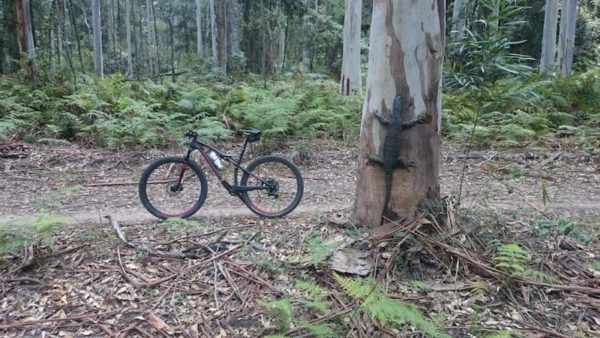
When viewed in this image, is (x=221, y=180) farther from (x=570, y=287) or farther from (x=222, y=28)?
(x=222, y=28)

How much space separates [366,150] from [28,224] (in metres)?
3.24

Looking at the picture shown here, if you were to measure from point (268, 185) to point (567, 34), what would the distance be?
19.6m

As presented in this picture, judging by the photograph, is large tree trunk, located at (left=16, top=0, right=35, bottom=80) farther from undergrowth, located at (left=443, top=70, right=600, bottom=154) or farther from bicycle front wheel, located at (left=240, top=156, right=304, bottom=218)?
undergrowth, located at (left=443, top=70, right=600, bottom=154)

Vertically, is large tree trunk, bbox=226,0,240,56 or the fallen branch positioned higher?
large tree trunk, bbox=226,0,240,56

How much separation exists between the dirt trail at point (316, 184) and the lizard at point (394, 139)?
107 centimetres

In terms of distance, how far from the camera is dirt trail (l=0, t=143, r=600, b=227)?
5727 mm

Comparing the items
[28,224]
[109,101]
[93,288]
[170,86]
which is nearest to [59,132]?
[109,101]

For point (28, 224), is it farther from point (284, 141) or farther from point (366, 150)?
point (284, 141)

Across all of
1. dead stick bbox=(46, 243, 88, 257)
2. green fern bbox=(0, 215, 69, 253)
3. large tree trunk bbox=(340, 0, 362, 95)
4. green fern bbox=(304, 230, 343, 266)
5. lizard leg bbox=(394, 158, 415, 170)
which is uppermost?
large tree trunk bbox=(340, 0, 362, 95)

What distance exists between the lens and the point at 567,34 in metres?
19.9

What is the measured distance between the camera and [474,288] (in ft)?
12.7

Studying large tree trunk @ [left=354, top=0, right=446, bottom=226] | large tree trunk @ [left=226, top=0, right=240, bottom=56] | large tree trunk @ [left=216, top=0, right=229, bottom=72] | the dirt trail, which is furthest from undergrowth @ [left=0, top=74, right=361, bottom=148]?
large tree trunk @ [left=226, top=0, right=240, bottom=56]

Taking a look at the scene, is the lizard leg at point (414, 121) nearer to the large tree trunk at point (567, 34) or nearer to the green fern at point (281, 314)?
the green fern at point (281, 314)

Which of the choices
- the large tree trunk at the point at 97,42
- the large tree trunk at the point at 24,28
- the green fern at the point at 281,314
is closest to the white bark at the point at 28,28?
the large tree trunk at the point at 24,28
